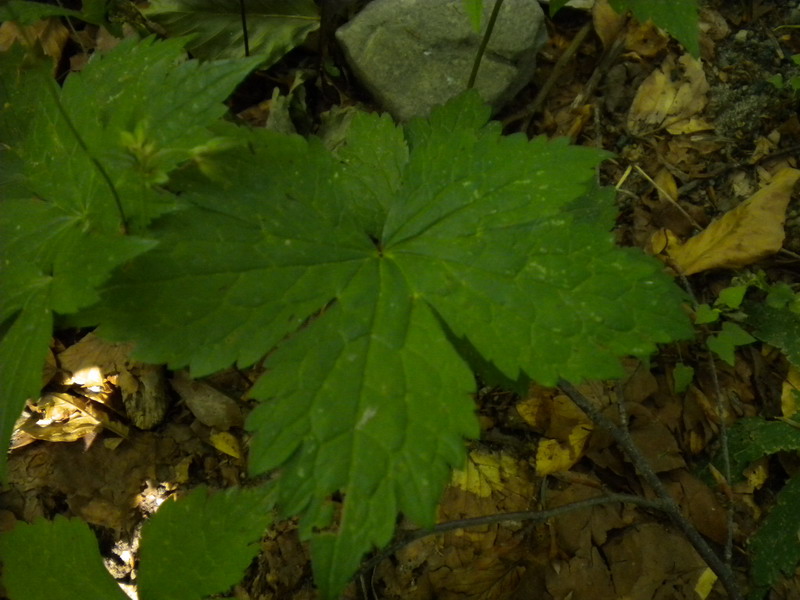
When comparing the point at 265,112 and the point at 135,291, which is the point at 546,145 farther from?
the point at 265,112

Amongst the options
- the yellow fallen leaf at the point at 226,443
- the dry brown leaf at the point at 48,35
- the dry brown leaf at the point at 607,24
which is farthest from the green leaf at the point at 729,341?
the dry brown leaf at the point at 48,35

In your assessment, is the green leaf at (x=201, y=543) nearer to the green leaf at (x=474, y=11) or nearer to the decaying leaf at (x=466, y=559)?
the decaying leaf at (x=466, y=559)

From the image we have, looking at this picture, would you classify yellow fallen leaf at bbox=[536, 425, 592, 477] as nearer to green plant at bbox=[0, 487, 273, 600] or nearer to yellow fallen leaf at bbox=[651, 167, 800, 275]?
A: yellow fallen leaf at bbox=[651, 167, 800, 275]

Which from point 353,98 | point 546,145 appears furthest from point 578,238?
point 353,98

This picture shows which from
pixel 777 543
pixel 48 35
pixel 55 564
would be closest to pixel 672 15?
pixel 777 543

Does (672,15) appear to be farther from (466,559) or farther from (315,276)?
(466,559)

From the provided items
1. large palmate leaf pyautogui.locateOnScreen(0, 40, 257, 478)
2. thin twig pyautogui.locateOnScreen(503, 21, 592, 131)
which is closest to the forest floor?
thin twig pyautogui.locateOnScreen(503, 21, 592, 131)
